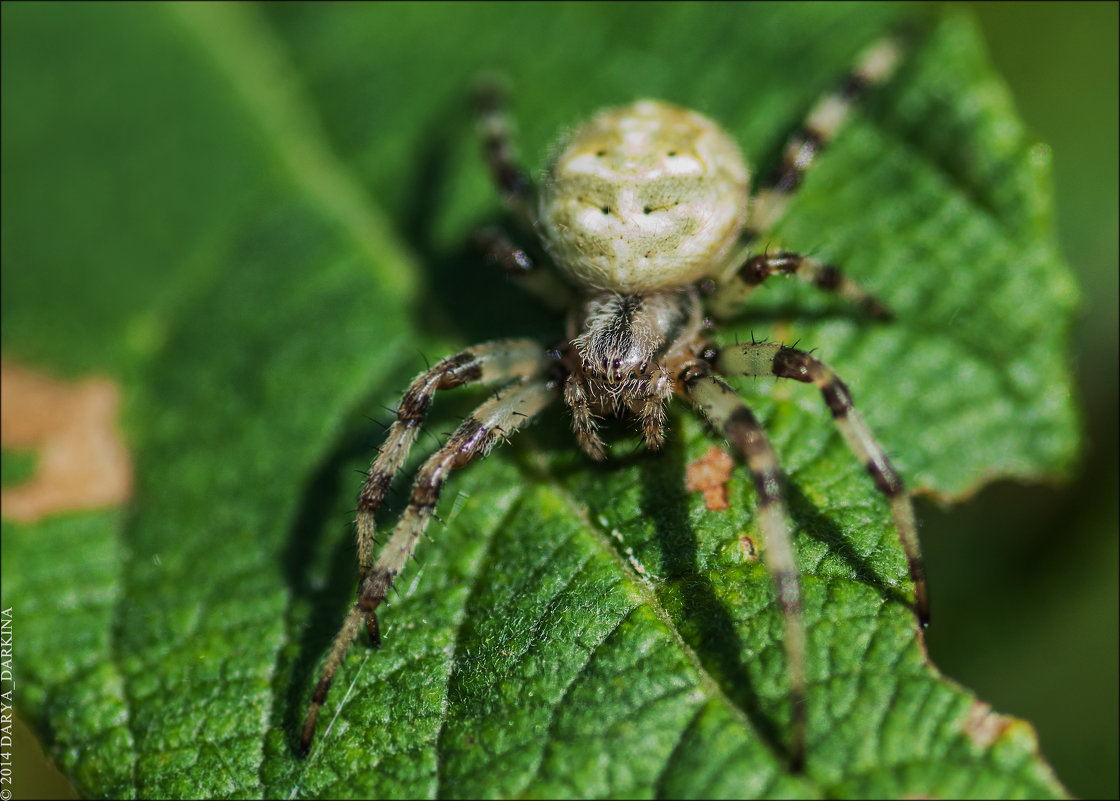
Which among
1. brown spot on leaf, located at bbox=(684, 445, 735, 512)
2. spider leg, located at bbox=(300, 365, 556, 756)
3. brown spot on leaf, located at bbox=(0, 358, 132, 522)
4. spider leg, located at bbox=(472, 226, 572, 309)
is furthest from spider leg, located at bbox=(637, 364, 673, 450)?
brown spot on leaf, located at bbox=(0, 358, 132, 522)

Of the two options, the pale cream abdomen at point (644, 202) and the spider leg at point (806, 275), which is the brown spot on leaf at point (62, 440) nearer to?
the pale cream abdomen at point (644, 202)

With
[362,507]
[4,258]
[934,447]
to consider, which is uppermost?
[4,258]

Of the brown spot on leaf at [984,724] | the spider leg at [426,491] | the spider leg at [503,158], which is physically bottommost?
the brown spot on leaf at [984,724]

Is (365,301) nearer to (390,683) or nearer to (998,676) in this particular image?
(390,683)

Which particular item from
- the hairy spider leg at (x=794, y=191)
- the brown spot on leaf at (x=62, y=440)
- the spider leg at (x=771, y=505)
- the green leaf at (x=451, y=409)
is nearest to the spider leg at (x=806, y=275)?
the hairy spider leg at (x=794, y=191)

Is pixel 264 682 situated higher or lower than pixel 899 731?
higher

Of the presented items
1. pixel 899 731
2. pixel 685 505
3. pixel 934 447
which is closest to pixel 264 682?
pixel 685 505

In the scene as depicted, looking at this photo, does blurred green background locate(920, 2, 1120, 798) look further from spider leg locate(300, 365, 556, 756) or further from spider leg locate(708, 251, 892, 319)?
spider leg locate(300, 365, 556, 756)

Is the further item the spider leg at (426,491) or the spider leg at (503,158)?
the spider leg at (503,158)

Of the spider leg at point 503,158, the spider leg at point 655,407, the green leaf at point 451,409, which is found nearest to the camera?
the green leaf at point 451,409

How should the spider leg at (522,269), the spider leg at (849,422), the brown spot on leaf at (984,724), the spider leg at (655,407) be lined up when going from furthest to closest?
1. the spider leg at (522,269)
2. the spider leg at (655,407)
3. the spider leg at (849,422)
4. the brown spot on leaf at (984,724)
